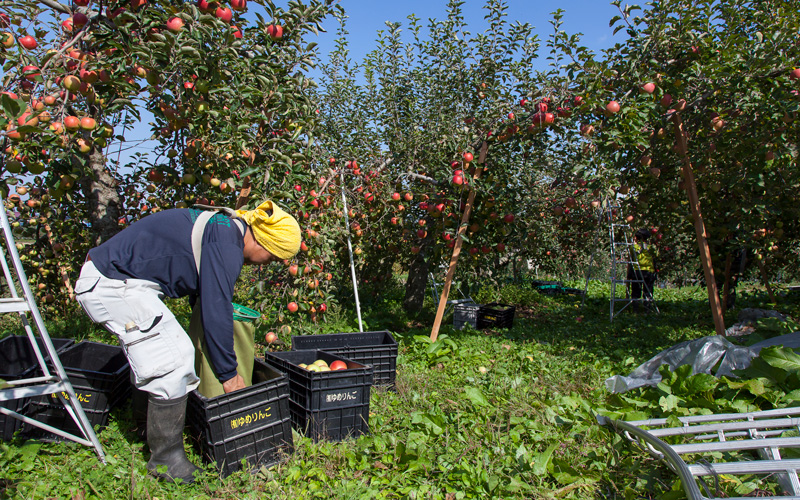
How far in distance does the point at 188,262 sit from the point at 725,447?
2.29 m

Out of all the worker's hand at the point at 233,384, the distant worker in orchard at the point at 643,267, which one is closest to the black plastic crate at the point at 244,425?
the worker's hand at the point at 233,384

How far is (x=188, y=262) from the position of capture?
215 cm

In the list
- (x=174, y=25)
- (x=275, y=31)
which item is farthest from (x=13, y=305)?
(x=275, y=31)

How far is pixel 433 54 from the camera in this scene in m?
6.03

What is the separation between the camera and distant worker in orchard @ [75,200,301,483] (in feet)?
6.69

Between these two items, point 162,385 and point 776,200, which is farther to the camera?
point 776,200

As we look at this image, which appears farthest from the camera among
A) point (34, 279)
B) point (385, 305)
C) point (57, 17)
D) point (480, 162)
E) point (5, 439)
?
point (385, 305)

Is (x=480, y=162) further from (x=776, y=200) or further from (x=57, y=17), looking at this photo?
(x=57, y=17)

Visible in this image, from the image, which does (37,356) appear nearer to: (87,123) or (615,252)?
(87,123)

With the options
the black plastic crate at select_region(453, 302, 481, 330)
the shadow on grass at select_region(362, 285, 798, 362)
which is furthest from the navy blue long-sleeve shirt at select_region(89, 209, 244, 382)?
the black plastic crate at select_region(453, 302, 481, 330)

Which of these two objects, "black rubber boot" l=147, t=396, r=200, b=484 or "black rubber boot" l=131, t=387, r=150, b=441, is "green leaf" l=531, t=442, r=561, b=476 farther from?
"black rubber boot" l=131, t=387, r=150, b=441

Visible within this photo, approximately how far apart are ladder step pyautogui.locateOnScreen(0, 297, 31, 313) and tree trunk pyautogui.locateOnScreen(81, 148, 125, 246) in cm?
182

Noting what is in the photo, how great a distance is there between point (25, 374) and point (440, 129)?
14.4ft

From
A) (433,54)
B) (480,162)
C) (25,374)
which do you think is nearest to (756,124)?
(480,162)
